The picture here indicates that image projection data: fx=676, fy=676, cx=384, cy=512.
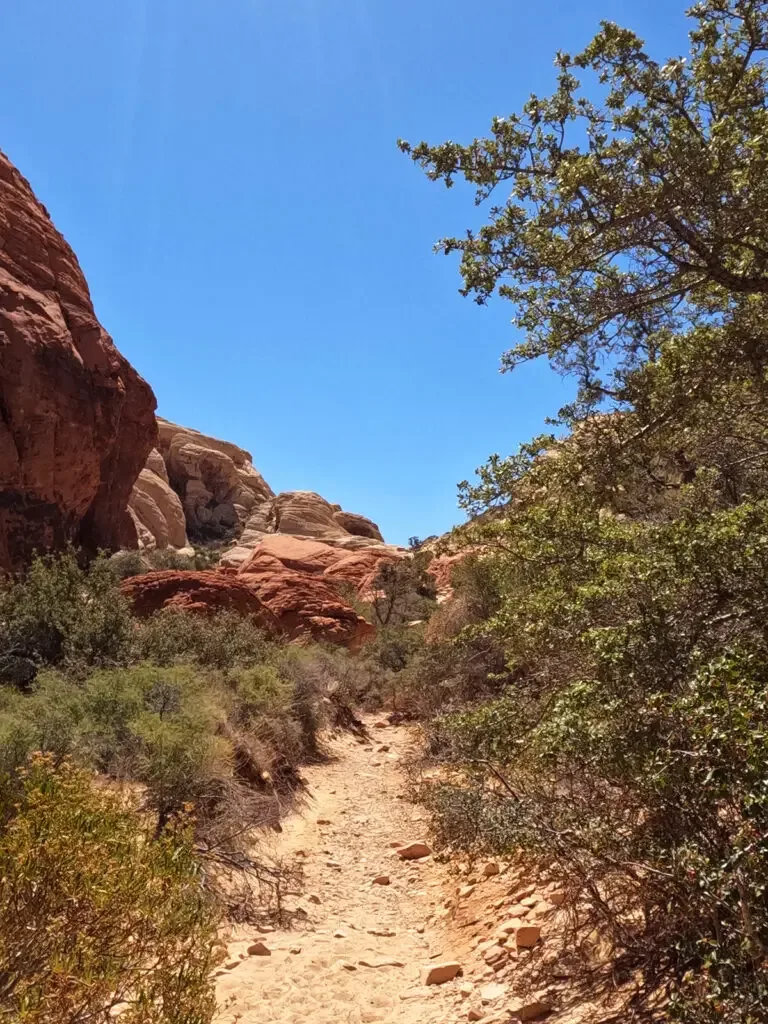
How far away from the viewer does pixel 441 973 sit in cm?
479

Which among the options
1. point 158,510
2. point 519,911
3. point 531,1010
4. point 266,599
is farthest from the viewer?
point 158,510

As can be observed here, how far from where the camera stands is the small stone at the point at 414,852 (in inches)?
299

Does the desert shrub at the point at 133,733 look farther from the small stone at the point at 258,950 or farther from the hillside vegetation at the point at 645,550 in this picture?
the hillside vegetation at the point at 645,550

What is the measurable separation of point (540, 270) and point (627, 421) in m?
1.46

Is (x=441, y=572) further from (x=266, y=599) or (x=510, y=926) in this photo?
(x=510, y=926)

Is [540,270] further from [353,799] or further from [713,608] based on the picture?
[353,799]

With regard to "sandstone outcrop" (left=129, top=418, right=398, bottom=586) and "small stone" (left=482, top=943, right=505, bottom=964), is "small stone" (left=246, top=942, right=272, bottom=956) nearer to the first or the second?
"small stone" (left=482, top=943, right=505, bottom=964)

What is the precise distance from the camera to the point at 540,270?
559 centimetres

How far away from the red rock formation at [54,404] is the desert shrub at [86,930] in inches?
870

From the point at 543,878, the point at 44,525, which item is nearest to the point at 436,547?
the point at 543,878

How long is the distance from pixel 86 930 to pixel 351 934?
3.59 meters

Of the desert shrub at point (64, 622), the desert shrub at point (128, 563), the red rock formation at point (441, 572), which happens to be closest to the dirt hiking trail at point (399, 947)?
the desert shrub at point (64, 622)

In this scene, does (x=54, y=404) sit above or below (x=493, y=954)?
above

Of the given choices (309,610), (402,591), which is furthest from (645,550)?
(402,591)
